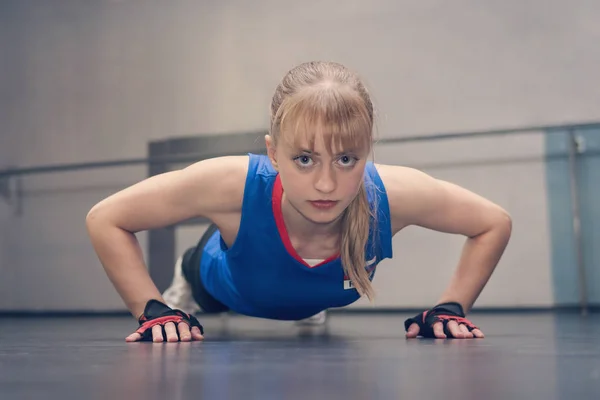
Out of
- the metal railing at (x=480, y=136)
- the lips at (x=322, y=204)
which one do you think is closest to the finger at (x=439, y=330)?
the lips at (x=322, y=204)

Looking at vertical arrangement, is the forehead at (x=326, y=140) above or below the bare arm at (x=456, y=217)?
above

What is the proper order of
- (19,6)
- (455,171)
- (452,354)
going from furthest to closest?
(19,6) → (455,171) → (452,354)

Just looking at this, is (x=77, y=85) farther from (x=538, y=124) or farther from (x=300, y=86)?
(x=300, y=86)

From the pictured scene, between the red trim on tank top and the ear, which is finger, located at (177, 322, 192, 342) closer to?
the red trim on tank top

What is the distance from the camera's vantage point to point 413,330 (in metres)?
1.46

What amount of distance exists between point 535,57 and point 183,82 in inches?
67.4

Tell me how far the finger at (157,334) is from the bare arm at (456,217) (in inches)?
20.4

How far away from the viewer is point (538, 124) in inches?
121

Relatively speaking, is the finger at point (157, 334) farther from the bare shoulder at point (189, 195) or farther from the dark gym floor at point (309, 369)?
the bare shoulder at point (189, 195)

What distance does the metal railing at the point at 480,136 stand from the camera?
273 cm

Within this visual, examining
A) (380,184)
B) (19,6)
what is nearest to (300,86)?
(380,184)

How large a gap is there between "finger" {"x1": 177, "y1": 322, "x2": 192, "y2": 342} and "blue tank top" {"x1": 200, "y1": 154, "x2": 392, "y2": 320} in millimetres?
186

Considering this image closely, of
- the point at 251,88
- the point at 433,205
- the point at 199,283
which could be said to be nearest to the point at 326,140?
the point at 433,205

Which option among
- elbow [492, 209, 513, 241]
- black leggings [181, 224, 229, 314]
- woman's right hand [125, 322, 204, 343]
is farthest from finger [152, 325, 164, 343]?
elbow [492, 209, 513, 241]
